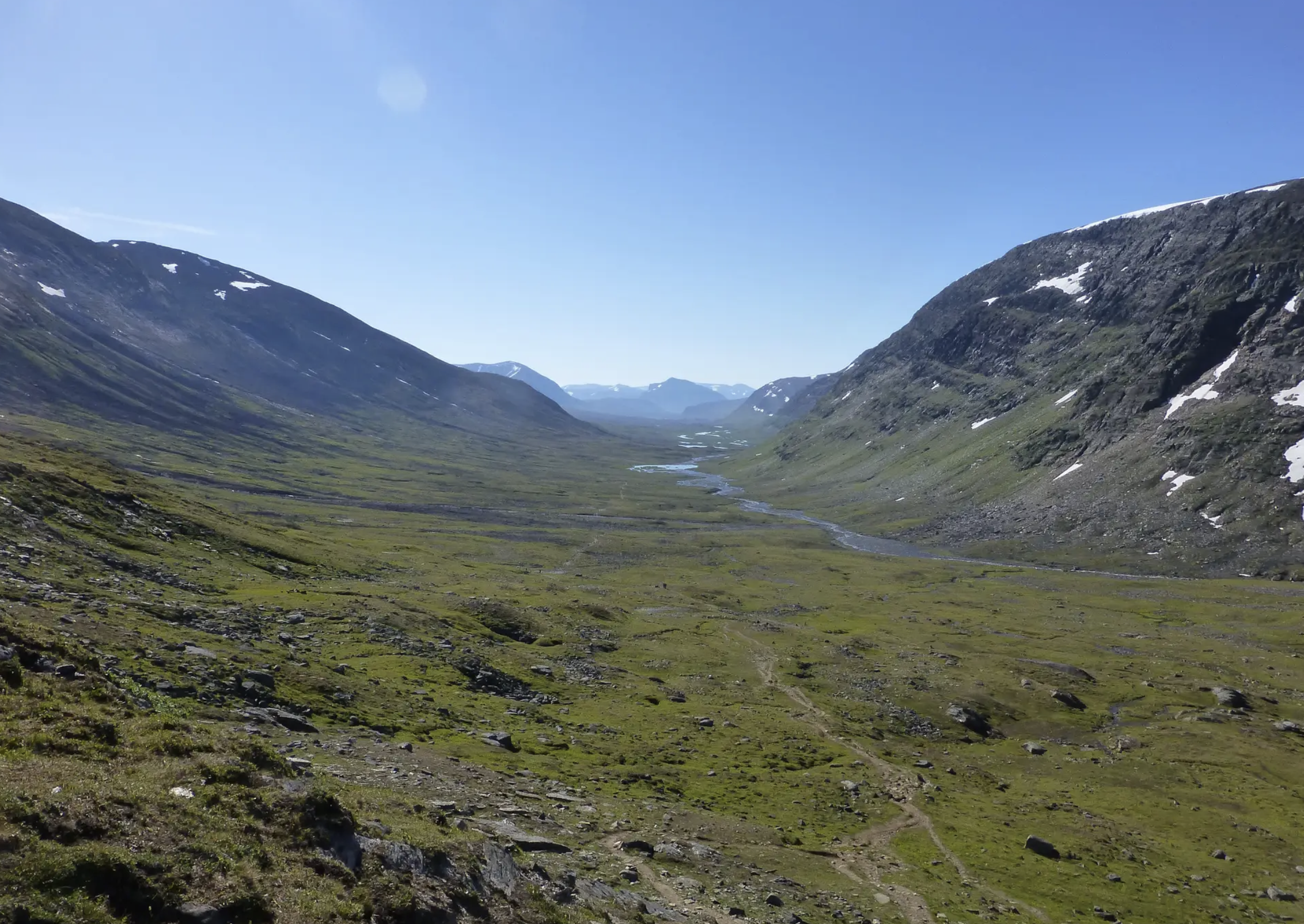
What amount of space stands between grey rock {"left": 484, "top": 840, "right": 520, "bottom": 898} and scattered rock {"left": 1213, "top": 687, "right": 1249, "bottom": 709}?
85.2 m

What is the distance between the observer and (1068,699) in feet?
246

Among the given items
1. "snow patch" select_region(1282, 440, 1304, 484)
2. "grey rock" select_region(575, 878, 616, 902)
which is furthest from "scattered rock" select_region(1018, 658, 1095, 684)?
"snow patch" select_region(1282, 440, 1304, 484)

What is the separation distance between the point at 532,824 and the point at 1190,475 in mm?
207894

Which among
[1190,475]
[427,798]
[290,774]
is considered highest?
[1190,475]

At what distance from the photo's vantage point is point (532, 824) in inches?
1230

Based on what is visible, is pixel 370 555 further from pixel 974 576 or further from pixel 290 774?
pixel 974 576

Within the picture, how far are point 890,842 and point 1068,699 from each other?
151 ft

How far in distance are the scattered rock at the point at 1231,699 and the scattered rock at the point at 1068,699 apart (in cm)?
1502

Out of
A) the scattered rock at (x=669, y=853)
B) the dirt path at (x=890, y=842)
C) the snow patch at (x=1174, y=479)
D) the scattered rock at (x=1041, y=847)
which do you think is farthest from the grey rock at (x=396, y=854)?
the snow patch at (x=1174, y=479)

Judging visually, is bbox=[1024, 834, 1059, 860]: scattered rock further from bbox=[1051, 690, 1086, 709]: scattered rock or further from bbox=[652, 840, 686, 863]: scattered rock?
bbox=[1051, 690, 1086, 709]: scattered rock

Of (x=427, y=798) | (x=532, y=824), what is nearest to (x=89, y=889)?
(x=427, y=798)

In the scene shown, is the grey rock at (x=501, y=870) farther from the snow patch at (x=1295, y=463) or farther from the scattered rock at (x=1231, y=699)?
the snow patch at (x=1295, y=463)

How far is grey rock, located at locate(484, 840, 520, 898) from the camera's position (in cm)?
2105

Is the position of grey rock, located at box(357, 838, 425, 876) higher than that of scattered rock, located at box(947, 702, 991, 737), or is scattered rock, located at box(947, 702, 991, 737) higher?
grey rock, located at box(357, 838, 425, 876)
